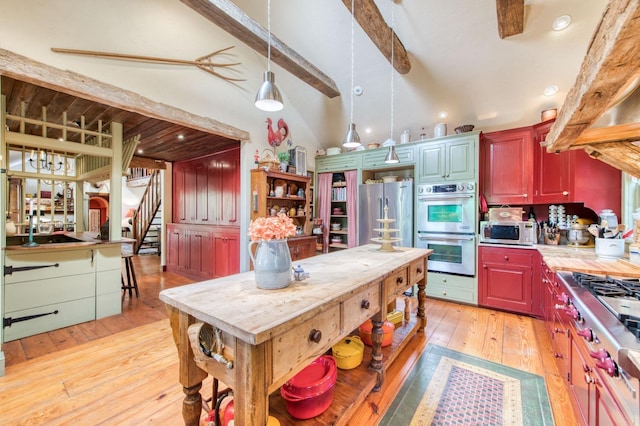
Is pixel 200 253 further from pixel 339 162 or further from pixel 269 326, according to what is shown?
pixel 269 326

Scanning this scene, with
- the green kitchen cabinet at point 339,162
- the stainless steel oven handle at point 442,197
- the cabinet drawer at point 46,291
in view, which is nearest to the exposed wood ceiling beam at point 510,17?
the stainless steel oven handle at point 442,197

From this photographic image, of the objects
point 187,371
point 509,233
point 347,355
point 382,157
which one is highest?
point 382,157

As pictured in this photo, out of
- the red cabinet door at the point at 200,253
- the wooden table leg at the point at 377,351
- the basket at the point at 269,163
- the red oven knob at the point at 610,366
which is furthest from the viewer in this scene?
the red cabinet door at the point at 200,253

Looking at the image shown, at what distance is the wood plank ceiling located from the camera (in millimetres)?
2678

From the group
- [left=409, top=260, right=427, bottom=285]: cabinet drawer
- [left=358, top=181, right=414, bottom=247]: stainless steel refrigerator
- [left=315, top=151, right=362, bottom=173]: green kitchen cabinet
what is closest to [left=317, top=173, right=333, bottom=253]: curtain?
[left=315, top=151, right=362, bottom=173]: green kitchen cabinet

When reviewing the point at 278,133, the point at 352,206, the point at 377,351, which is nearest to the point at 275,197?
the point at 278,133

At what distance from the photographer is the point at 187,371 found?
3.91 feet

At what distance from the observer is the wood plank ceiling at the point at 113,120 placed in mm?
2678

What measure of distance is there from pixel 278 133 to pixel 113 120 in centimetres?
215

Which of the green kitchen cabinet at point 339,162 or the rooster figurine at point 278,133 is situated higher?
the rooster figurine at point 278,133

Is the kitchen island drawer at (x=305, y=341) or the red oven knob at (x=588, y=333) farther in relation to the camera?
the red oven knob at (x=588, y=333)

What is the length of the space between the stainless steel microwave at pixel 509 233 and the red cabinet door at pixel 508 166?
32 cm

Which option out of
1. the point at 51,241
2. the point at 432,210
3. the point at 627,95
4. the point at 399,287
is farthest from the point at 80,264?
the point at 627,95

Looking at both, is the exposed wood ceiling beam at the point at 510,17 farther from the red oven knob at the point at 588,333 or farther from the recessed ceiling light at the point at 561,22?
the red oven knob at the point at 588,333
